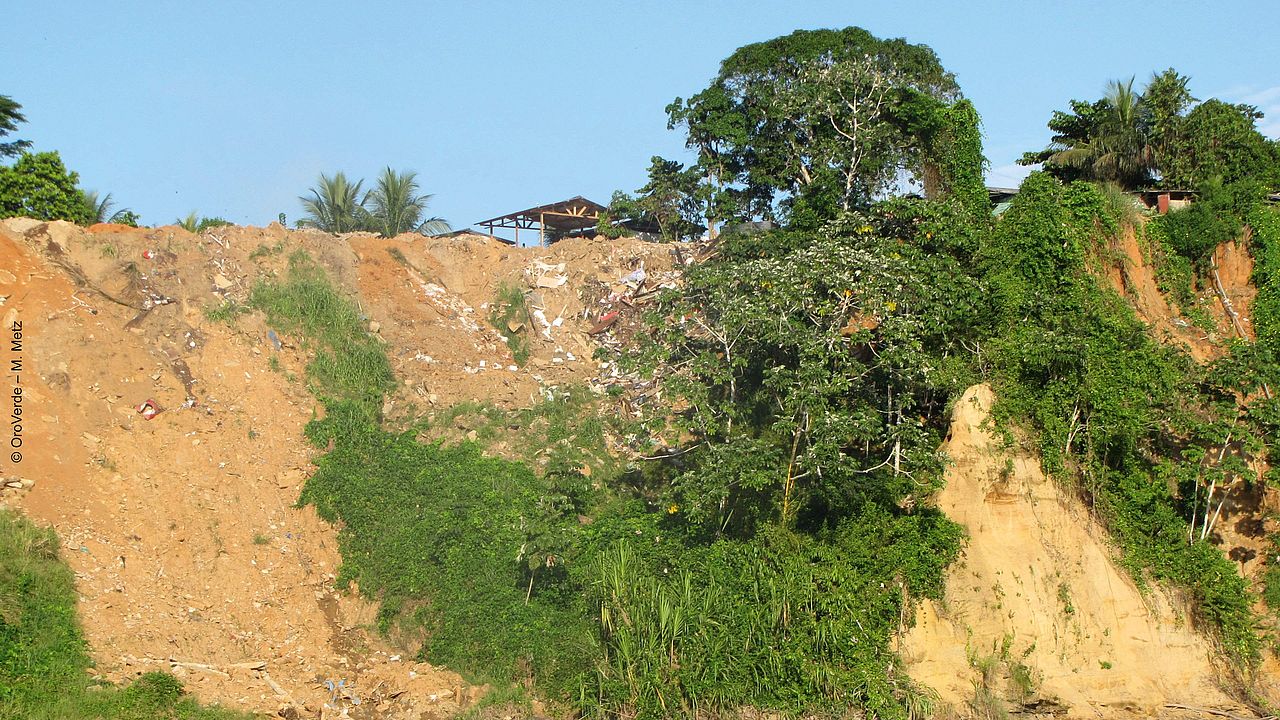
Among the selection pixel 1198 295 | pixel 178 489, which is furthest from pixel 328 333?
pixel 1198 295

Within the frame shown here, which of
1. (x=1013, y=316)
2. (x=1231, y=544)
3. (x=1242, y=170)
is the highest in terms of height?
(x=1242, y=170)

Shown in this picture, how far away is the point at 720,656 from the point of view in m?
10.9

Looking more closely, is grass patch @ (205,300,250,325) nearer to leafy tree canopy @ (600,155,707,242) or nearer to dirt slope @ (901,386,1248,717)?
leafy tree canopy @ (600,155,707,242)

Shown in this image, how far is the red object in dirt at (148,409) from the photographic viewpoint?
13.8 metres

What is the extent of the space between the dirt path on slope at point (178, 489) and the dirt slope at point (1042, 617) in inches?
226

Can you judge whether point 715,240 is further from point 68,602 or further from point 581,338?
point 68,602

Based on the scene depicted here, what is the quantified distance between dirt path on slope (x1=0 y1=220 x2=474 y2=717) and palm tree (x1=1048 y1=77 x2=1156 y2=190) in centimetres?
1260

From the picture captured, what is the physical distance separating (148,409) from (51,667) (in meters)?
4.45

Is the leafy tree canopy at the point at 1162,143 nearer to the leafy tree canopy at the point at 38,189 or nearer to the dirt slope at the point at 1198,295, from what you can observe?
the dirt slope at the point at 1198,295

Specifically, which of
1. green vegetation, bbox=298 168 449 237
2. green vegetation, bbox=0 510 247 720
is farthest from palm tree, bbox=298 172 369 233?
green vegetation, bbox=0 510 247 720

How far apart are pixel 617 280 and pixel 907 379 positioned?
7403 millimetres

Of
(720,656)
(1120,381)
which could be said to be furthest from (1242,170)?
(720,656)

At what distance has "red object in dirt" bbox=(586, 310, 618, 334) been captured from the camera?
1719cm

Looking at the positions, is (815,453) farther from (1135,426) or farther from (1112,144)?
(1112,144)
